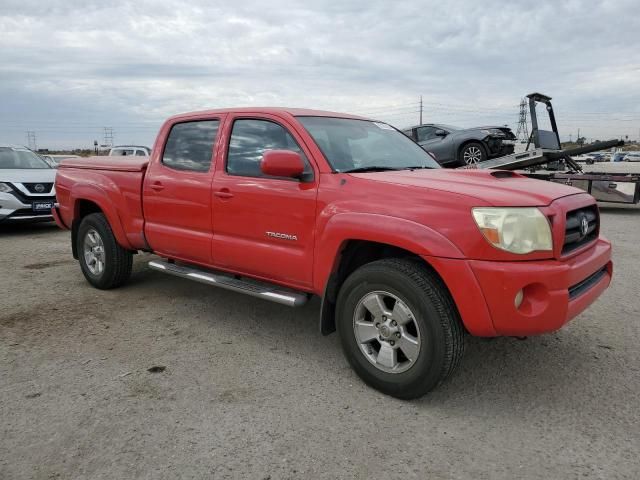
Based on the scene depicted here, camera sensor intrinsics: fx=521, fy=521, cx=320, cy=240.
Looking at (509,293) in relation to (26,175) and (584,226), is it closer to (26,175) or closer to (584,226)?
(584,226)

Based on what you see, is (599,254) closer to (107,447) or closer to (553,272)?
(553,272)

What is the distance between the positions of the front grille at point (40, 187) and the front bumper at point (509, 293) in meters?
8.51

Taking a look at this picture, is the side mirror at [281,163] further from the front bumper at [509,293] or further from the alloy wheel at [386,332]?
the front bumper at [509,293]

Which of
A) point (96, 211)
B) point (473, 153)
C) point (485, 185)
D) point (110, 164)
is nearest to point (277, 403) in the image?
point (485, 185)

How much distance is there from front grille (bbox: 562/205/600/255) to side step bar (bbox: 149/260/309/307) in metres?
1.74

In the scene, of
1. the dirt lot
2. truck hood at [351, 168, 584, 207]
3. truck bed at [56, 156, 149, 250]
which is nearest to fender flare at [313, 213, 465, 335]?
truck hood at [351, 168, 584, 207]

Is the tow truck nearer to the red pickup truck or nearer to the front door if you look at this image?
the red pickup truck

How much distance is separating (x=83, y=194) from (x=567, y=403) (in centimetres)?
484

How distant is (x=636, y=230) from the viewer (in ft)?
31.4

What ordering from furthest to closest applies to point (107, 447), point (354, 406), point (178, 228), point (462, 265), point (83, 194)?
1. point (83, 194)
2. point (178, 228)
3. point (354, 406)
4. point (462, 265)
5. point (107, 447)

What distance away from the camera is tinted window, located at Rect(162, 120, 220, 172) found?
4402 millimetres

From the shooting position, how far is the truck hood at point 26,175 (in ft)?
29.9

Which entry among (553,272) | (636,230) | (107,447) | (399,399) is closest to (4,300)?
(107,447)

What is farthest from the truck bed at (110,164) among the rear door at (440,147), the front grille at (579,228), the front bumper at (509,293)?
the rear door at (440,147)
